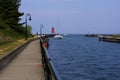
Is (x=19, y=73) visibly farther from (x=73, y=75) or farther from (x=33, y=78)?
(x=73, y=75)

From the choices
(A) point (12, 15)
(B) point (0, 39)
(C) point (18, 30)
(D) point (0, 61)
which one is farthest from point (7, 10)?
(D) point (0, 61)

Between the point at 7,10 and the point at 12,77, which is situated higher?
the point at 7,10

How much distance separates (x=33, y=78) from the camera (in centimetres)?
1430

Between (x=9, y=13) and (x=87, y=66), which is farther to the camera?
(x=9, y=13)

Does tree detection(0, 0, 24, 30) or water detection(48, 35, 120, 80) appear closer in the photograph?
water detection(48, 35, 120, 80)

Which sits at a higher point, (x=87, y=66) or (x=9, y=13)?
(x=9, y=13)

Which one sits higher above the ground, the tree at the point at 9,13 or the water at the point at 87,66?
the tree at the point at 9,13

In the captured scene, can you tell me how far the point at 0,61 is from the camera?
58.9 ft

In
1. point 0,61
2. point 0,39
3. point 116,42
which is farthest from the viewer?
point 116,42

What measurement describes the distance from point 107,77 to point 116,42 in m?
104

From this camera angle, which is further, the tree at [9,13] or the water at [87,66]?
the tree at [9,13]

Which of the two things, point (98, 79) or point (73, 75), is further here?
point (73, 75)

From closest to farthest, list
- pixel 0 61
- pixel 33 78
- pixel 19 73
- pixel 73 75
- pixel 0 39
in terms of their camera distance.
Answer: pixel 33 78 → pixel 19 73 → pixel 0 61 → pixel 73 75 → pixel 0 39

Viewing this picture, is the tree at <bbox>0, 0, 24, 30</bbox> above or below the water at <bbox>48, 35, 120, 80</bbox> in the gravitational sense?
above
